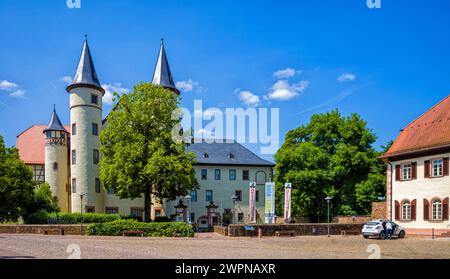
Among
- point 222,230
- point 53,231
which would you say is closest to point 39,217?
point 53,231

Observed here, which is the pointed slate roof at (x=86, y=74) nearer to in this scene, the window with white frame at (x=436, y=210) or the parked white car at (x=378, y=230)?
the parked white car at (x=378, y=230)

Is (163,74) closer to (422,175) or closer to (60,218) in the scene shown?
(60,218)

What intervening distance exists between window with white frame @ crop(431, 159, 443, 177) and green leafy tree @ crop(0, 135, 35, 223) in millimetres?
31945

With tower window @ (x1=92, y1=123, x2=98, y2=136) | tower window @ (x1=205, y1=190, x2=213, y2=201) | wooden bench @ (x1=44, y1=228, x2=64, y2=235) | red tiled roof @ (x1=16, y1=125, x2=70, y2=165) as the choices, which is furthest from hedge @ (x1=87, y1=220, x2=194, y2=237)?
red tiled roof @ (x1=16, y1=125, x2=70, y2=165)

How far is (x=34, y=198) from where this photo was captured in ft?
121

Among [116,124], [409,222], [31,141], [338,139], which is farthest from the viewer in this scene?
[31,141]

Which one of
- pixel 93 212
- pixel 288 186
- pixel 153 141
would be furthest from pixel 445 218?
pixel 93 212

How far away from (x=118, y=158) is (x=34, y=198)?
1155 cm

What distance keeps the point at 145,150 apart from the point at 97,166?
35.8 feet

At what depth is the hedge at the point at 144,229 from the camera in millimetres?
27406

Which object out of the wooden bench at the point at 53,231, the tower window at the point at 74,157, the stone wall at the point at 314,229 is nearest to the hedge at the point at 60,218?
the tower window at the point at 74,157

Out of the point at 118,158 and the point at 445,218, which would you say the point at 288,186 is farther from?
the point at 118,158

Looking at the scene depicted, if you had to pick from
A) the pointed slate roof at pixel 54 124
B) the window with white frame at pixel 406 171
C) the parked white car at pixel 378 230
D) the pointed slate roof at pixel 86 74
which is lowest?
the parked white car at pixel 378 230

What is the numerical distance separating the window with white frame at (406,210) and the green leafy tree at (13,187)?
30.5 metres
